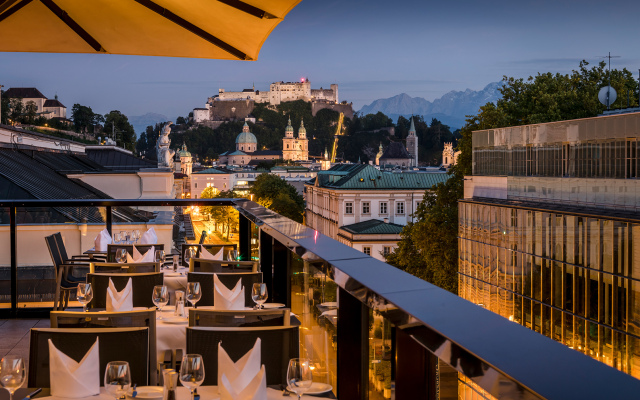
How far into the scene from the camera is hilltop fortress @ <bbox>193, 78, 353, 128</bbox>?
148625 mm

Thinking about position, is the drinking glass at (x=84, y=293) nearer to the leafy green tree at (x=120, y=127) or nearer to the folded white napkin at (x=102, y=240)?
the folded white napkin at (x=102, y=240)

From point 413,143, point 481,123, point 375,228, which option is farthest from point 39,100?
point 481,123

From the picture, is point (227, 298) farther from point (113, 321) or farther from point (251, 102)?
point (251, 102)

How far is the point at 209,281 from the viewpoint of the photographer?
430 cm

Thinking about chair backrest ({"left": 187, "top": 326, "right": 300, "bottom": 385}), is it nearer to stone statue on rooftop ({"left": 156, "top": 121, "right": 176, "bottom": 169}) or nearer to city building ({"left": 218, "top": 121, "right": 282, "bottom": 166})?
stone statue on rooftop ({"left": 156, "top": 121, "right": 176, "bottom": 169})

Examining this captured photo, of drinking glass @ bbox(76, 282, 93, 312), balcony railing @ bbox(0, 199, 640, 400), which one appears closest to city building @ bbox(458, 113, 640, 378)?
drinking glass @ bbox(76, 282, 93, 312)

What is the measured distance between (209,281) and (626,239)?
2242 cm

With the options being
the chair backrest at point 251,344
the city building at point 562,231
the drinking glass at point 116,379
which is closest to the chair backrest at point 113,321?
the chair backrest at point 251,344

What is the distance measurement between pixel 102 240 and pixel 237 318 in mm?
4839

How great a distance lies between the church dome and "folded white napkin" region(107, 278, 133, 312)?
13768cm

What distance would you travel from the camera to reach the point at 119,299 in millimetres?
3980

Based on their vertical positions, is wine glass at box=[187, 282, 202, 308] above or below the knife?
above

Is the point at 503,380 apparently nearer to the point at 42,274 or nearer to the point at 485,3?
the point at 42,274

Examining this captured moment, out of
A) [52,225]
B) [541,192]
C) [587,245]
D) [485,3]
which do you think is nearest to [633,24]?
[485,3]
